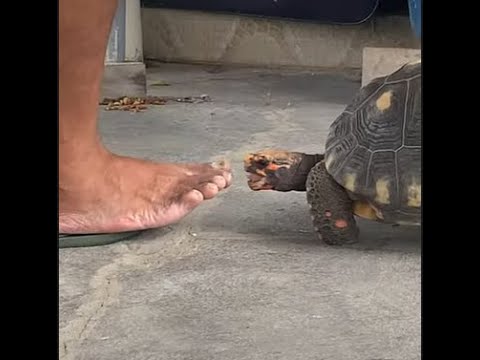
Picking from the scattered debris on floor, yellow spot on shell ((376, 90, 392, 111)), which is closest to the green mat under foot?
yellow spot on shell ((376, 90, 392, 111))

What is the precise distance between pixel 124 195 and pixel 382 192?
1.67 ft

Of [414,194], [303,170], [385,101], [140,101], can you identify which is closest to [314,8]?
[140,101]

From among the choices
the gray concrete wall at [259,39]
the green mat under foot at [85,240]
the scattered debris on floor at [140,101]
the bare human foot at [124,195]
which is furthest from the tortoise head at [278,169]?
the gray concrete wall at [259,39]

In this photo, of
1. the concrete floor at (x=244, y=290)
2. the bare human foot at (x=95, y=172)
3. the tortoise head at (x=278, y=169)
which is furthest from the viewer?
the tortoise head at (x=278, y=169)

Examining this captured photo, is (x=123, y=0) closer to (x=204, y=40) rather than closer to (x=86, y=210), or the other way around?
(x=204, y=40)

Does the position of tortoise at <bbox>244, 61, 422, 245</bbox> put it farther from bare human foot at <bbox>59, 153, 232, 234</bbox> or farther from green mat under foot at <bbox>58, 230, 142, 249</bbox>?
green mat under foot at <bbox>58, 230, 142, 249</bbox>

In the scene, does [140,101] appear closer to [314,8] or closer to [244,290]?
[314,8]

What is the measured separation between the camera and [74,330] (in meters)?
1.47

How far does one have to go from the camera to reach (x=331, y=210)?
1919 millimetres

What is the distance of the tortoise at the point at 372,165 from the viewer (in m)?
1.80

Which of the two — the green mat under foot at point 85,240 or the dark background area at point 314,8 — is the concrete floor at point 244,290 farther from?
the dark background area at point 314,8

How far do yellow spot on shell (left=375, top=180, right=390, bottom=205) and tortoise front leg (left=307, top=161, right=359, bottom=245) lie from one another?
0.11m

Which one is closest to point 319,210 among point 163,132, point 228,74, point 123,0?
point 163,132
